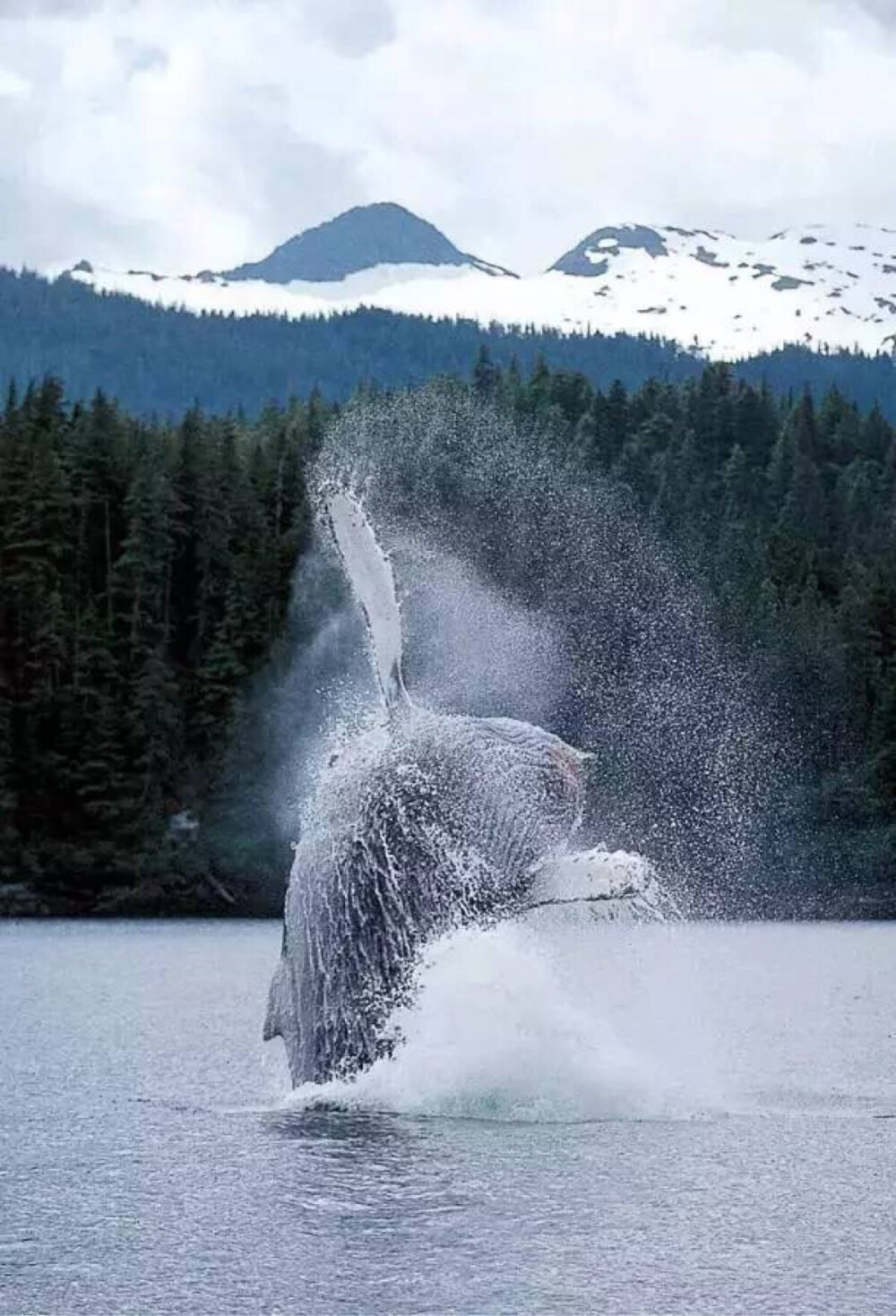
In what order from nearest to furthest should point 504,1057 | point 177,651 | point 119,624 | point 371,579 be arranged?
point 371,579, point 504,1057, point 119,624, point 177,651

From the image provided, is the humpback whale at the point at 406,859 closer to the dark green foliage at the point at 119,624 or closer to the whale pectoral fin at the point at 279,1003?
the whale pectoral fin at the point at 279,1003

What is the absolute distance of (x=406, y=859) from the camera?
928 inches

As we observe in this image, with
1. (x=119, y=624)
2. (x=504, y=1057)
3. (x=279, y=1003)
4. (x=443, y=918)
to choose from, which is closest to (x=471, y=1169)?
(x=443, y=918)

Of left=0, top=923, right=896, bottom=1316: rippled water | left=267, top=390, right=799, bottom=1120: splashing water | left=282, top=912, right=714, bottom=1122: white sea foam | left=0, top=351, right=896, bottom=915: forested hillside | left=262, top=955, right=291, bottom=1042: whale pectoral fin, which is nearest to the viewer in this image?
left=0, top=923, right=896, bottom=1316: rippled water

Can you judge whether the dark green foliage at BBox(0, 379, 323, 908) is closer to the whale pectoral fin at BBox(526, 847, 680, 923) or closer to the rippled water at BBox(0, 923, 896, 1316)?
the rippled water at BBox(0, 923, 896, 1316)

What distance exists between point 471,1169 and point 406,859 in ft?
10.5

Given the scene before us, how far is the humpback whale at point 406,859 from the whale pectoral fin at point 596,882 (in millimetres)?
19

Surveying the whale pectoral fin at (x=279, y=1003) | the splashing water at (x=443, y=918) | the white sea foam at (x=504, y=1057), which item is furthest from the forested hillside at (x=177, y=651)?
the whale pectoral fin at (x=279, y=1003)

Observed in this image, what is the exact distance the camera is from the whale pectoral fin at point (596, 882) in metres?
21.7

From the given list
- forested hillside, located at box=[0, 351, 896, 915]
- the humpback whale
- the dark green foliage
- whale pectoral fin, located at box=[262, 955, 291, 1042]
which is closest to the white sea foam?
the humpback whale

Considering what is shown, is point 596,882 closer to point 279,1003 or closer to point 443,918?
point 443,918

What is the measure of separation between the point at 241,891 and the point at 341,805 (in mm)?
82347

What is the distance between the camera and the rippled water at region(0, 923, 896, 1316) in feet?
61.0

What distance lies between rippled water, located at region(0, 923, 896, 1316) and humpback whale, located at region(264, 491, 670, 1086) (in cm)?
66
